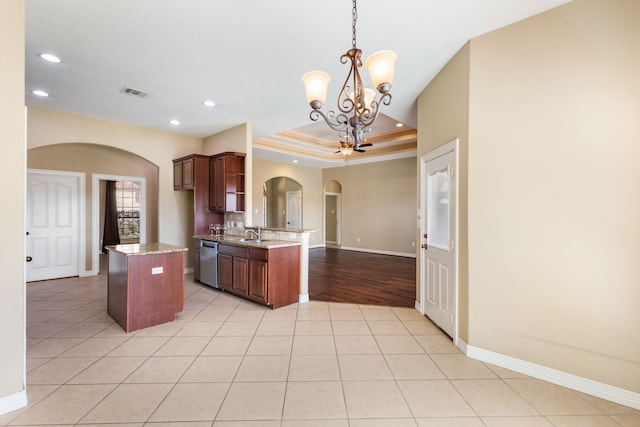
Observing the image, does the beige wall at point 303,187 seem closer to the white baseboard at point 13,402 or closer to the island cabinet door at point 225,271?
the island cabinet door at point 225,271

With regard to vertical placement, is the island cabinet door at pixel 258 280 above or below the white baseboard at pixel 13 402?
above

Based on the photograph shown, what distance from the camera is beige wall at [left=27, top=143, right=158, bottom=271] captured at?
16.8ft

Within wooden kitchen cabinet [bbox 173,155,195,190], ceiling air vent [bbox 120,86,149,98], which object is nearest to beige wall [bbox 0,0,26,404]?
ceiling air vent [bbox 120,86,149,98]

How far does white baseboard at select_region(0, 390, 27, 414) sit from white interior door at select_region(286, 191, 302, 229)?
7.82 meters

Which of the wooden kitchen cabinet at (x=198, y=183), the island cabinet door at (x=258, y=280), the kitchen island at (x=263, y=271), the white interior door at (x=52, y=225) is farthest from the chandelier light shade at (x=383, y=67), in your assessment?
the white interior door at (x=52, y=225)

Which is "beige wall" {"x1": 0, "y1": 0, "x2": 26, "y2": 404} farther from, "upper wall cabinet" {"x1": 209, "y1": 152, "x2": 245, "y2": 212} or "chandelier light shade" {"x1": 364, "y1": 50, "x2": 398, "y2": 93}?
"upper wall cabinet" {"x1": 209, "y1": 152, "x2": 245, "y2": 212}

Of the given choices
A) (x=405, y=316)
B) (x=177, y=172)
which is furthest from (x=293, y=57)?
(x=177, y=172)

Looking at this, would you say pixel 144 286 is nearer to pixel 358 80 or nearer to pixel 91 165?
pixel 358 80

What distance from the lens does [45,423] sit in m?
1.74

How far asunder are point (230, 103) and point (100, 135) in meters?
2.58

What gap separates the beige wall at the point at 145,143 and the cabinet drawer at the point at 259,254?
2.64 meters

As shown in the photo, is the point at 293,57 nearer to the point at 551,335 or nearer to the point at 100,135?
the point at 551,335

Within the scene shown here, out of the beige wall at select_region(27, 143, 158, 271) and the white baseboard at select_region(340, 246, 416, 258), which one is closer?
the beige wall at select_region(27, 143, 158, 271)

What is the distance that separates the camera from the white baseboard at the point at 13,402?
1.80m
